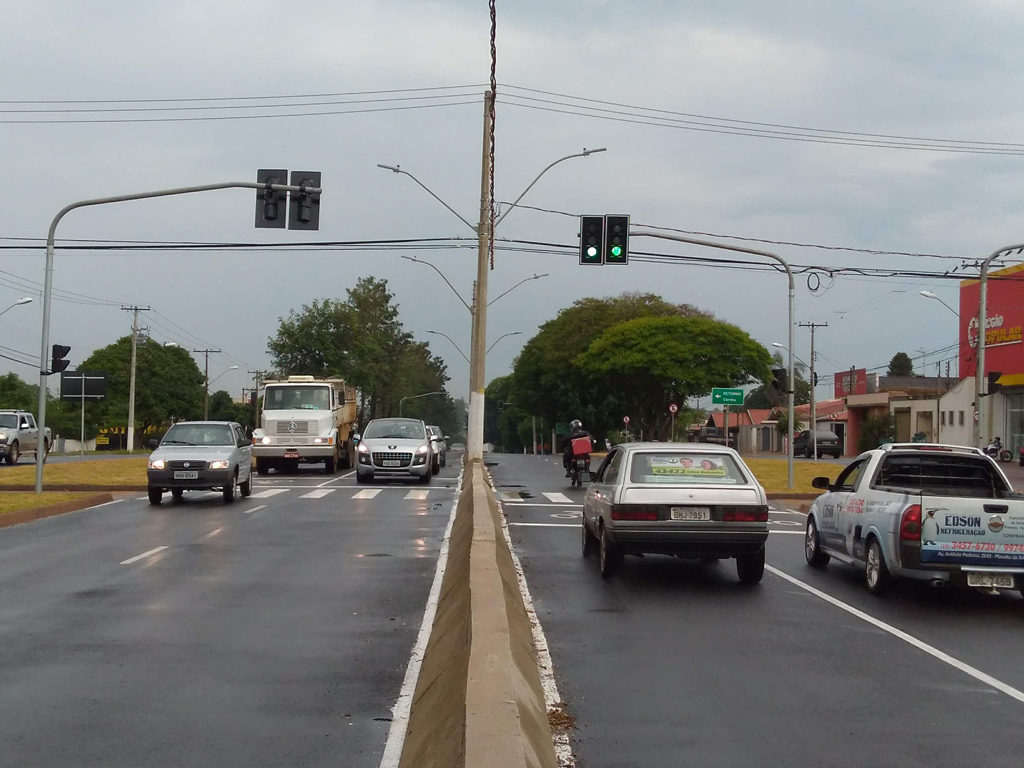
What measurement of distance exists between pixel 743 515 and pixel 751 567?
71 centimetres

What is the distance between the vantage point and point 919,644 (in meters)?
8.71

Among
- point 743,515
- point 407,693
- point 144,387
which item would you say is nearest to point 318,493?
point 743,515

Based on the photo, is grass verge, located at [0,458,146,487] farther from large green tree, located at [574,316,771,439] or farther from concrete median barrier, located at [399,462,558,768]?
large green tree, located at [574,316,771,439]

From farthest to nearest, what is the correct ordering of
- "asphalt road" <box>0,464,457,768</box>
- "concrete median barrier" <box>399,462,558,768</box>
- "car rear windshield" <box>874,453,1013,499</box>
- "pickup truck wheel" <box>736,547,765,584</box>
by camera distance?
"car rear windshield" <box>874,453,1013,499</box>
"pickup truck wheel" <box>736,547,765,584</box>
"asphalt road" <box>0,464,457,768</box>
"concrete median barrier" <box>399,462,558,768</box>

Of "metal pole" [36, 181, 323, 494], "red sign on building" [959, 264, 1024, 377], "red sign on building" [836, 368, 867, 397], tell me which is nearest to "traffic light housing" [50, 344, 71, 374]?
"metal pole" [36, 181, 323, 494]

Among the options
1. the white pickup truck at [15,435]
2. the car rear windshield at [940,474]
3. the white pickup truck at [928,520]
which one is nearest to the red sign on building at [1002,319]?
the white pickup truck at [15,435]

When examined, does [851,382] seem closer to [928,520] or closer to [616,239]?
[616,239]

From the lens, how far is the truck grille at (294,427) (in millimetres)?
33906

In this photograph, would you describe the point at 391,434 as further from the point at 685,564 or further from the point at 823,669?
the point at 823,669

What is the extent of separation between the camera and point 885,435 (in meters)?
67.1

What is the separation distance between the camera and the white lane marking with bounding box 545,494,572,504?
23609mm

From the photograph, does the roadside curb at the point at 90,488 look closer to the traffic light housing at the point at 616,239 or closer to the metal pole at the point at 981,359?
the traffic light housing at the point at 616,239

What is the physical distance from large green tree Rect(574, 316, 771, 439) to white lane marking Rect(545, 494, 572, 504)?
39544 millimetres

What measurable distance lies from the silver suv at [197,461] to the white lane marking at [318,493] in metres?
1.48
